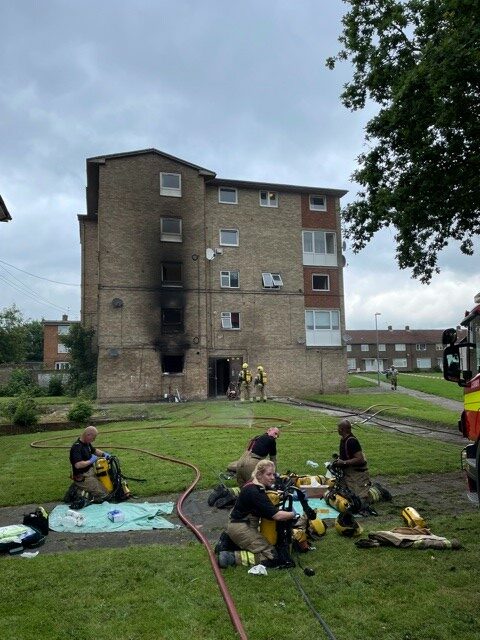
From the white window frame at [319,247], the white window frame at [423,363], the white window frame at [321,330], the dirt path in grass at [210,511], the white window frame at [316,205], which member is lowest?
the dirt path in grass at [210,511]

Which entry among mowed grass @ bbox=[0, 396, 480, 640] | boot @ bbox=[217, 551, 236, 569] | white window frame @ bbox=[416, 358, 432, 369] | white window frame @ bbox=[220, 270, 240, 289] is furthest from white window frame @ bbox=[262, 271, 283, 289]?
white window frame @ bbox=[416, 358, 432, 369]

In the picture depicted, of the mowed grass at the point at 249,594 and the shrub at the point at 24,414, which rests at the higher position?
the shrub at the point at 24,414

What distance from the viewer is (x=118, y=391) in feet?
101

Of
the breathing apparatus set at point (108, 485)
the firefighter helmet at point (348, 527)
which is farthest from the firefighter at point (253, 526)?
the breathing apparatus set at point (108, 485)

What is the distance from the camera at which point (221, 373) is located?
34250mm

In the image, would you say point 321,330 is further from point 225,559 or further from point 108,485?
point 225,559

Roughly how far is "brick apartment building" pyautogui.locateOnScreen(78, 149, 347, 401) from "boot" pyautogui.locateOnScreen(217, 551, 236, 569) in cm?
2523

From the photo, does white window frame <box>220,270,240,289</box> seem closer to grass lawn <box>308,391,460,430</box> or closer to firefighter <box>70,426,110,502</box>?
grass lawn <box>308,391,460,430</box>

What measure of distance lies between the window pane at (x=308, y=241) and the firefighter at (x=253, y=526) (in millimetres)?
30247

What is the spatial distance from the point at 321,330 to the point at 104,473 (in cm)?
2700

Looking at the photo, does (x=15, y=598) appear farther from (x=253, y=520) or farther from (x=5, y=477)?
(x=5, y=477)

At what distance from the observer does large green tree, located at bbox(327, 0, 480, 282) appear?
1079 cm

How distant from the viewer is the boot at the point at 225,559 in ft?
20.4

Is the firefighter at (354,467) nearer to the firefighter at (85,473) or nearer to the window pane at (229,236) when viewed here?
the firefighter at (85,473)
